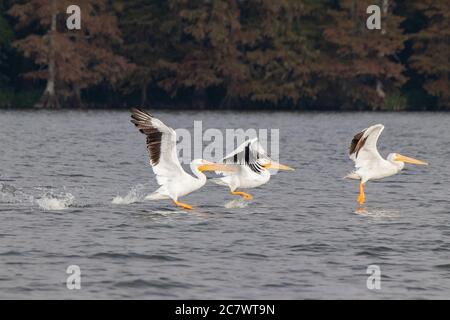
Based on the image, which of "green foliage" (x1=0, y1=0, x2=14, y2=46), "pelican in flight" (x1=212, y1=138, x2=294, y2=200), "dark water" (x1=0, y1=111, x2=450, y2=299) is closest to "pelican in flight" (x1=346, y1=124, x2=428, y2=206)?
"dark water" (x1=0, y1=111, x2=450, y2=299)

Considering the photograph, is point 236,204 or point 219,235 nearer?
point 219,235

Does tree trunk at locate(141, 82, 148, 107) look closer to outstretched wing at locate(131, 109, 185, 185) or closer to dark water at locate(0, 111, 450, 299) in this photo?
dark water at locate(0, 111, 450, 299)

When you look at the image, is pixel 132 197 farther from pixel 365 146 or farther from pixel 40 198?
pixel 365 146

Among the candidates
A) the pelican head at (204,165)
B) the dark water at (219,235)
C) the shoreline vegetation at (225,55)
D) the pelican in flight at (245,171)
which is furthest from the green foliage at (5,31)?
the pelican head at (204,165)

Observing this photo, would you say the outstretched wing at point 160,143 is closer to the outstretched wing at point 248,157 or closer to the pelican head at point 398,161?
the outstretched wing at point 248,157

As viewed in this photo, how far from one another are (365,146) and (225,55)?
5304 centimetres

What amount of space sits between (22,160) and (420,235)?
17246mm

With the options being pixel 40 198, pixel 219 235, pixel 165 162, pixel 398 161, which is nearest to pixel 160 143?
pixel 165 162

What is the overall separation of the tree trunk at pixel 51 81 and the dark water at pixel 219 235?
36522mm

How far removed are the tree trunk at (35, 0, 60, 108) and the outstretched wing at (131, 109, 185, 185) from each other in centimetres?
5123

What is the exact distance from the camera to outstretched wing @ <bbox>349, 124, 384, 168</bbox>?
68.3ft

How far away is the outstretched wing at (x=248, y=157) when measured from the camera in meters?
21.4

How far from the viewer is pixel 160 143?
19391mm
